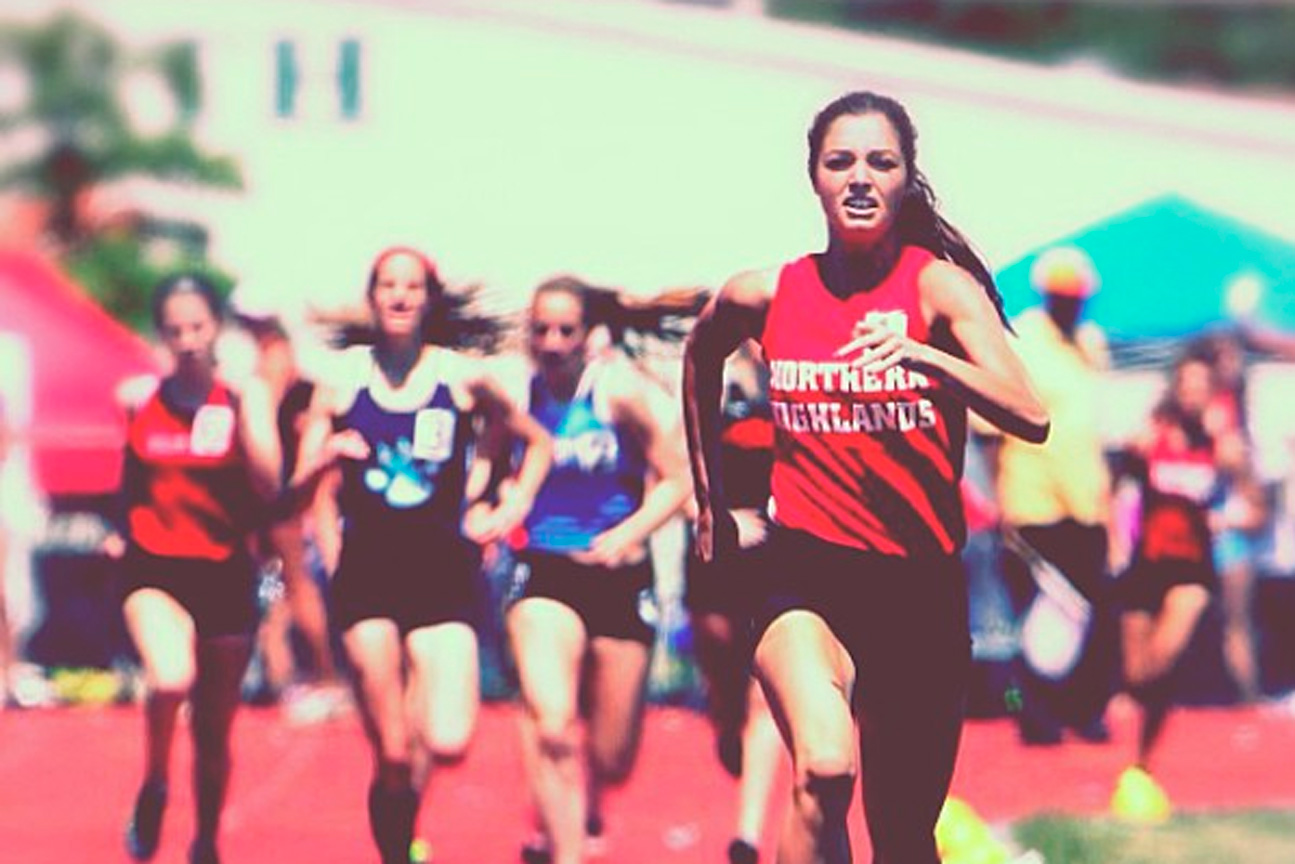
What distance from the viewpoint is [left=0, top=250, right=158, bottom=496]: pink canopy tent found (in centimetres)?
1977

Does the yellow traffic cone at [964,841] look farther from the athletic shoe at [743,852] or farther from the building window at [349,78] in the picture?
the building window at [349,78]

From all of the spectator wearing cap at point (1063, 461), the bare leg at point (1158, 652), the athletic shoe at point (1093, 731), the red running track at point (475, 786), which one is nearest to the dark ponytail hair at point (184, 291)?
the red running track at point (475, 786)

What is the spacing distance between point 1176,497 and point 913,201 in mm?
6534

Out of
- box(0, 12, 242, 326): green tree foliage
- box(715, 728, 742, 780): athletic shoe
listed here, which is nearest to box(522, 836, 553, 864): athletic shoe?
box(715, 728, 742, 780): athletic shoe

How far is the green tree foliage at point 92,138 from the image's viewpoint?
34.6m

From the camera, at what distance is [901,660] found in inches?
276

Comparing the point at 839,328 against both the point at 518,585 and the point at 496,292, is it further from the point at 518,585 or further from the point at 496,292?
the point at 496,292

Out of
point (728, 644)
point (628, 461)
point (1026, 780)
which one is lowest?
point (1026, 780)

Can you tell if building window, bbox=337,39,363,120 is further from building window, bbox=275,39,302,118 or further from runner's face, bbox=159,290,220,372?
runner's face, bbox=159,290,220,372

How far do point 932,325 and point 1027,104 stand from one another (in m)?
18.0

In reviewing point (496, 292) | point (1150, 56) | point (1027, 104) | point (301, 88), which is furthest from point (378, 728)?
point (1150, 56)

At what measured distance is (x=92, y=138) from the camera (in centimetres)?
3678

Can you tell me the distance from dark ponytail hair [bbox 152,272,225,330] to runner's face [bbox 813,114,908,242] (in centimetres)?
382

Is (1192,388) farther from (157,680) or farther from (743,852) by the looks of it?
(157,680)
